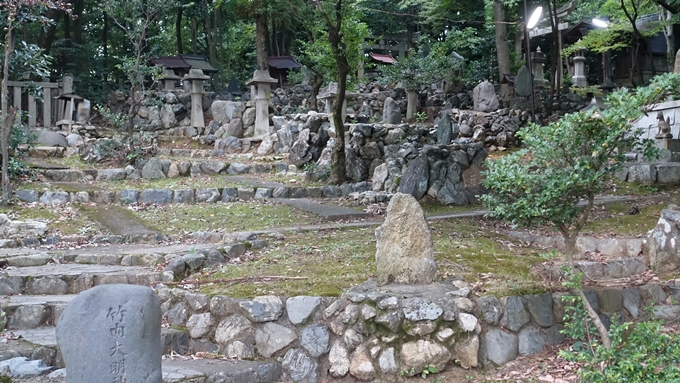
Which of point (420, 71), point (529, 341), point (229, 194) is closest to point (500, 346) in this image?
point (529, 341)

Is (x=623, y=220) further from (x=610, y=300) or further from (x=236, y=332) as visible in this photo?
(x=236, y=332)

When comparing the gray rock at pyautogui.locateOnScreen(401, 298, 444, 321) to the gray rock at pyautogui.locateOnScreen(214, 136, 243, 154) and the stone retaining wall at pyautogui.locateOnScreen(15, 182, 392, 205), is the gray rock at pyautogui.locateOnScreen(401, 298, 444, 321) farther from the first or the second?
the gray rock at pyautogui.locateOnScreen(214, 136, 243, 154)

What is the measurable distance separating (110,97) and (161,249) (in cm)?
2038

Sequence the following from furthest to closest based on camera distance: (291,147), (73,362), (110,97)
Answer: (110,97) → (291,147) → (73,362)

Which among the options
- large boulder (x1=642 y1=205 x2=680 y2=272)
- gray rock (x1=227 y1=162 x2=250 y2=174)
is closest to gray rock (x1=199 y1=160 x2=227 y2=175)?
gray rock (x1=227 y1=162 x2=250 y2=174)

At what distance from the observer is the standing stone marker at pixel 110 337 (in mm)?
4051

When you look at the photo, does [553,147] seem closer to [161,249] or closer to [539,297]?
[539,297]

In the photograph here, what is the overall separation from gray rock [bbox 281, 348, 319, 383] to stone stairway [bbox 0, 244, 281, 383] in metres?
0.09

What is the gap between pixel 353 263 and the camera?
23.2 feet

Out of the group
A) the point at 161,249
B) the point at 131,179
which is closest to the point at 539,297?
the point at 161,249

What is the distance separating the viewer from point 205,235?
940 cm

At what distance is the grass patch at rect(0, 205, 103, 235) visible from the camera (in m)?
10.1

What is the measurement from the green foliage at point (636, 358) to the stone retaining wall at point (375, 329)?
40.6 inches

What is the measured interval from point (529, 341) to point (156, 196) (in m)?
9.11
